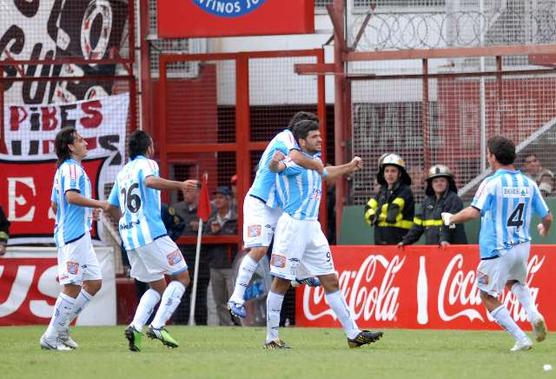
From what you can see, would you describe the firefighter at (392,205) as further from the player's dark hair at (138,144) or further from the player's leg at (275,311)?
the player's dark hair at (138,144)

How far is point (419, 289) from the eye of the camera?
18547 mm

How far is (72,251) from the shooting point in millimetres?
14016

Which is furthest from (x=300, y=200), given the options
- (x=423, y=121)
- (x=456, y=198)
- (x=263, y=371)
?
(x=423, y=121)

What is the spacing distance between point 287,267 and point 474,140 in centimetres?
729

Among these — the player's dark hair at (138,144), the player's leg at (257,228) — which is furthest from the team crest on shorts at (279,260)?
the player's dark hair at (138,144)

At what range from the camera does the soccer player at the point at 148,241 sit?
13.6m

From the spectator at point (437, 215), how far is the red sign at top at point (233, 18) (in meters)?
3.33

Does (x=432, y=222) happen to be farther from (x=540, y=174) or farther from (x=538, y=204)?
(x=538, y=204)

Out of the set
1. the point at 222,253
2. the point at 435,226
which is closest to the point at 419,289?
the point at 435,226

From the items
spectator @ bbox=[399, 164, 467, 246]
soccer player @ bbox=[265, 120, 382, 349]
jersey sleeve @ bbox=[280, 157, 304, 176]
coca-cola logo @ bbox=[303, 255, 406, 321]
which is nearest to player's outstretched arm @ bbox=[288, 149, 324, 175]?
soccer player @ bbox=[265, 120, 382, 349]

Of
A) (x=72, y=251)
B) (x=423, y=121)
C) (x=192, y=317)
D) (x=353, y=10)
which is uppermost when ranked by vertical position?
(x=353, y=10)

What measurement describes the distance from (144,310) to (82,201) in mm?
1261

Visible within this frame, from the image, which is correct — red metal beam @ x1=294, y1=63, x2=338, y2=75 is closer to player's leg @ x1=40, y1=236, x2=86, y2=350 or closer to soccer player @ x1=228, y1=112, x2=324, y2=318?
soccer player @ x1=228, y1=112, x2=324, y2=318

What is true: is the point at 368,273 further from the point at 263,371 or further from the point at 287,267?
the point at 263,371
